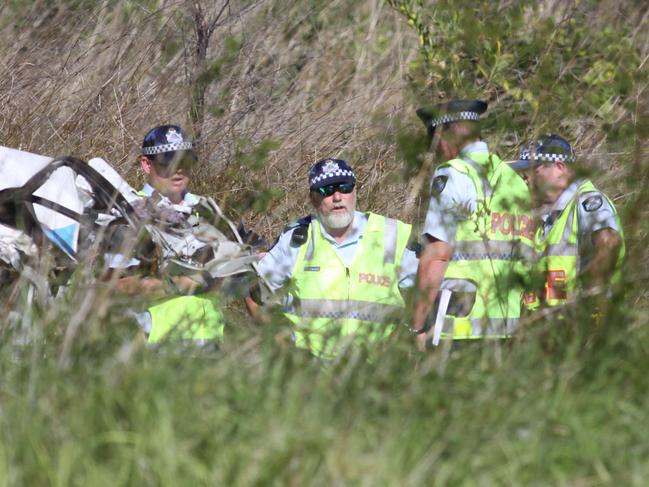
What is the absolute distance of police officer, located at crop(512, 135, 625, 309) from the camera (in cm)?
486

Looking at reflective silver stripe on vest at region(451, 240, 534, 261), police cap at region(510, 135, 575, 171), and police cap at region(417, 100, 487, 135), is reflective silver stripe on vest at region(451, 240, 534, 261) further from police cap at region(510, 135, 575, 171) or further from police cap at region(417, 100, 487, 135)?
police cap at region(417, 100, 487, 135)

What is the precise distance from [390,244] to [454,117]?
3.07 ft

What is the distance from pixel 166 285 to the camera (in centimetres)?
512

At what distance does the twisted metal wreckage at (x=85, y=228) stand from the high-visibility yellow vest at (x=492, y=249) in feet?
3.19

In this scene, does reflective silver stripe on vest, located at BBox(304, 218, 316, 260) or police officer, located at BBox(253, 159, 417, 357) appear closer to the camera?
police officer, located at BBox(253, 159, 417, 357)

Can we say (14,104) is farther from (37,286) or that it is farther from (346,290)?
(37,286)

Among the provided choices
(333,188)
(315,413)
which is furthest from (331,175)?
(315,413)

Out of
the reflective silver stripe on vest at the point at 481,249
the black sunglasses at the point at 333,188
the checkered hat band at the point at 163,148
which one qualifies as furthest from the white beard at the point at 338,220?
the checkered hat band at the point at 163,148

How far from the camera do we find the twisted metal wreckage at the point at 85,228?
16.6 feet

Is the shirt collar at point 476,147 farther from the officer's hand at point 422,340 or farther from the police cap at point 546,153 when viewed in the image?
the officer's hand at point 422,340

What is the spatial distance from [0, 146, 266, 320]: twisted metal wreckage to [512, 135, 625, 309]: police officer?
47.1 inches

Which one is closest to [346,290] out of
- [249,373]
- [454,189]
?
[454,189]

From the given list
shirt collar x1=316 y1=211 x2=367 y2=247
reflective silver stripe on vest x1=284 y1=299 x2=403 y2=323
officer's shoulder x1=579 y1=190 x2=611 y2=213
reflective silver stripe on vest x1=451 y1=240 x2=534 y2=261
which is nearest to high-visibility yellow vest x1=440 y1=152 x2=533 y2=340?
reflective silver stripe on vest x1=451 y1=240 x2=534 y2=261

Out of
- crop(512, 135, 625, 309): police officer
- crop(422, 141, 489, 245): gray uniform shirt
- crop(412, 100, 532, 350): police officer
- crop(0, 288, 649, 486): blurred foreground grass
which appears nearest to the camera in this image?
crop(0, 288, 649, 486): blurred foreground grass
